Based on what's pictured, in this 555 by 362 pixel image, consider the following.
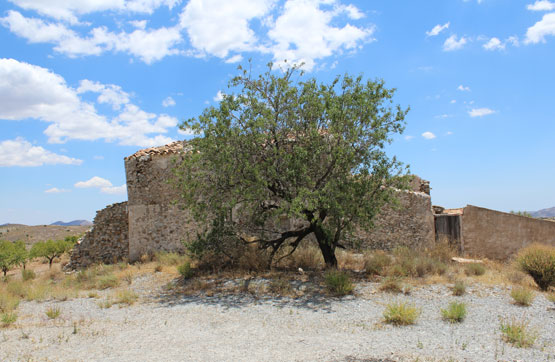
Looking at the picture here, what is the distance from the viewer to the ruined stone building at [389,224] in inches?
625

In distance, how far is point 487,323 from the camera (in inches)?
286

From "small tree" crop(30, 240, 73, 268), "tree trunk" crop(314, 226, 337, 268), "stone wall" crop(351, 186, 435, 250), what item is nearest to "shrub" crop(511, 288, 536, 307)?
"tree trunk" crop(314, 226, 337, 268)

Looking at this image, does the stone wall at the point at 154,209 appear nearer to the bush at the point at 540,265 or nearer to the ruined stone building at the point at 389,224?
the ruined stone building at the point at 389,224

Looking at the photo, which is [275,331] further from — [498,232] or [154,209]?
[498,232]

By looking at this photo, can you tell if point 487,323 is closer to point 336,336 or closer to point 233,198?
point 336,336

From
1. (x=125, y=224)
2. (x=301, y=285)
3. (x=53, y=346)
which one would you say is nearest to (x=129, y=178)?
(x=125, y=224)

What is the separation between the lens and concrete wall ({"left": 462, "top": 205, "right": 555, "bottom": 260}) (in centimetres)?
1579

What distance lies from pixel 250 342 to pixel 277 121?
608cm

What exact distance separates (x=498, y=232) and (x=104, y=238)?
16.3 m

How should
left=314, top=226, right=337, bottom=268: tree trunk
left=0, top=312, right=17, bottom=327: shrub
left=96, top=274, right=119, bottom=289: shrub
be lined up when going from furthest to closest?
left=96, top=274, right=119, bottom=289: shrub
left=314, top=226, right=337, bottom=268: tree trunk
left=0, top=312, right=17, bottom=327: shrub

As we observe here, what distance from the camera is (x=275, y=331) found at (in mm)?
7113

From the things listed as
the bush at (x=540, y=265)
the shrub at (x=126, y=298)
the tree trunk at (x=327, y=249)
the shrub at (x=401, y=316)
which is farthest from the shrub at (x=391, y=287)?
the shrub at (x=126, y=298)

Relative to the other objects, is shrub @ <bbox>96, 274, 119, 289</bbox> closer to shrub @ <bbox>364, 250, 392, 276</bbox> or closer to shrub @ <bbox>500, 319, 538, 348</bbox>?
shrub @ <bbox>364, 250, 392, 276</bbox>

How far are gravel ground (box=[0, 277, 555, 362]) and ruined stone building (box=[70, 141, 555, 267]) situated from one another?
20.0 ft
